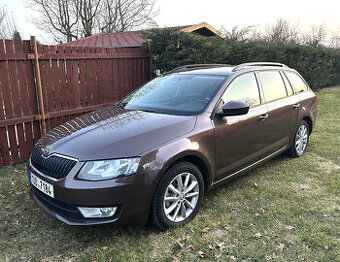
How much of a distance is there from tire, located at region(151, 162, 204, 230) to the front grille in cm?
81

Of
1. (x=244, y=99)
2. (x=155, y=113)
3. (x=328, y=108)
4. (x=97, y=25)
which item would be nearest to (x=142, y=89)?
(x=155, y=113)

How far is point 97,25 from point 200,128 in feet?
86.1

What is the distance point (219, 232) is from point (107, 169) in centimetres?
129

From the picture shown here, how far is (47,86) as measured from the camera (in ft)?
17.2

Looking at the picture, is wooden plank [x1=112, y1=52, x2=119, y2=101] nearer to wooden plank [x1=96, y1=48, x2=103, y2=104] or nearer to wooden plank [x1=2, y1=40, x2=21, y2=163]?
wooden plank [x1=96, y1=48, x2=103, y2=104]

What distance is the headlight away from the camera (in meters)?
2.56

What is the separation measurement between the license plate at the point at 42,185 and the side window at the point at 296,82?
12.7 ft

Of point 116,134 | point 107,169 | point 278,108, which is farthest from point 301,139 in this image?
point 107,169

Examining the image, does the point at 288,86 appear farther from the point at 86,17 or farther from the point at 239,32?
the point at 86,17

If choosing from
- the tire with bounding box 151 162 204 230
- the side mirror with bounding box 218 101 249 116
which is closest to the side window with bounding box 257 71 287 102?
the side mirror with bounding box 218 101 249 116

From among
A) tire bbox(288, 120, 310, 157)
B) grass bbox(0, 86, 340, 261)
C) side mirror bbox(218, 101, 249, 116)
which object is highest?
side mirror bbox(218, 101, 249, 116)

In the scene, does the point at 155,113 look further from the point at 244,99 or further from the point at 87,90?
the point at 87,90

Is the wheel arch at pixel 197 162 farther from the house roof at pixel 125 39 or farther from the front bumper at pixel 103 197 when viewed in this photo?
the house roof at pixel 125 39

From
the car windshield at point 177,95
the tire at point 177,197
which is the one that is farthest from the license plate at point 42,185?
the car windshield at point 177,95
